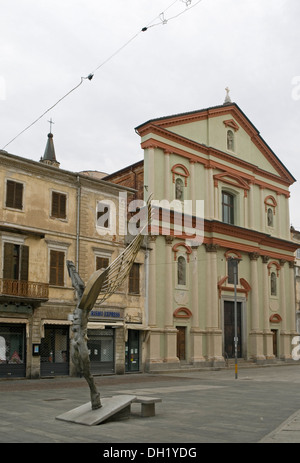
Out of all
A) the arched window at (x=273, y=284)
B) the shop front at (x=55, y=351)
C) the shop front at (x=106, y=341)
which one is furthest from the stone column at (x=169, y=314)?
the arched window at (x=273, y=284)

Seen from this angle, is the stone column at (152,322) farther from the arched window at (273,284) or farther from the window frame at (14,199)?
the arched window at (273,284)

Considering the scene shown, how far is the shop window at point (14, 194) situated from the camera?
1033 inches

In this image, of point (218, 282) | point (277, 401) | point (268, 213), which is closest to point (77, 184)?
point (218, 282)

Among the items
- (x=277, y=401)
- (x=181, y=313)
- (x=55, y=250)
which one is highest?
(x=55, y=250)

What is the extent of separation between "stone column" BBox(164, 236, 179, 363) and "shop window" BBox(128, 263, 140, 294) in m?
2.17

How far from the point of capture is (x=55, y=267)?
2791 cm

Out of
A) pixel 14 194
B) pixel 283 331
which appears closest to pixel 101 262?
pixel 14 194

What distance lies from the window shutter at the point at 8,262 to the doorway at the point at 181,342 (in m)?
13.1

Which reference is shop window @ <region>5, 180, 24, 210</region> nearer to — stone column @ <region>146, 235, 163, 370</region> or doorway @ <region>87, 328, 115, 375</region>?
doorway @ <region>87, 328, 115, 375</region>

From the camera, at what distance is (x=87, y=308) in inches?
505

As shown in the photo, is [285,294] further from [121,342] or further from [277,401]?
[277,401]

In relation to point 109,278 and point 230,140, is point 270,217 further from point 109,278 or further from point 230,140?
point 109,278

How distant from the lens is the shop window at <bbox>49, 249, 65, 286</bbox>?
27734 millimetres

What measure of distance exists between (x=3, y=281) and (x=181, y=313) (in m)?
13.7
